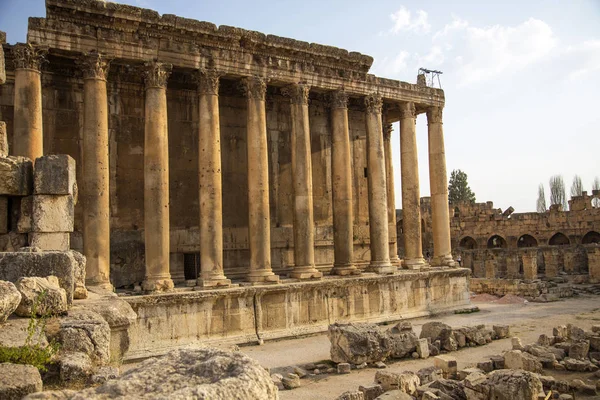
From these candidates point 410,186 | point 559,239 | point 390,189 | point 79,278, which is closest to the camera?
point 79,278

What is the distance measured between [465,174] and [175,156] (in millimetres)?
50242

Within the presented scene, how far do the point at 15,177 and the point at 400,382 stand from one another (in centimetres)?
718

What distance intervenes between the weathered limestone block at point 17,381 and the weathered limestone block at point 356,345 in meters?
8.55

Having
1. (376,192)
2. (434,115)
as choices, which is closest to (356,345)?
(376,192)

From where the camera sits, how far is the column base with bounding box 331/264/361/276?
59.7 feet

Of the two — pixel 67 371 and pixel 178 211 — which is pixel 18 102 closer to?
pixel 178 211

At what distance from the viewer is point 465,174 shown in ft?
204

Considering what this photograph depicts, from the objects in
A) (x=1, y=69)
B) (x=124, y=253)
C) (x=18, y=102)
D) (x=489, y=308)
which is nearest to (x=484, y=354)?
(x=489, y=308)

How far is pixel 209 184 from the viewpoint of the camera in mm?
15844

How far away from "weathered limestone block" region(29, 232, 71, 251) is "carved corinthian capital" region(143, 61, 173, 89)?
7713mm

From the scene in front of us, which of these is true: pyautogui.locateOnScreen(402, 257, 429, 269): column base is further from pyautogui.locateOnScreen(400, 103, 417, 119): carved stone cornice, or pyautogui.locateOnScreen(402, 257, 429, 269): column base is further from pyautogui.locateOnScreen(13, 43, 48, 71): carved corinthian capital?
pyautogui.locateOnScreen(13, 43, 48, 71): carved corinthian capital

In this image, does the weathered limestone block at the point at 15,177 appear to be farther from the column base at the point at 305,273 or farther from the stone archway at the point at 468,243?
the stone archway at the point at 468,243

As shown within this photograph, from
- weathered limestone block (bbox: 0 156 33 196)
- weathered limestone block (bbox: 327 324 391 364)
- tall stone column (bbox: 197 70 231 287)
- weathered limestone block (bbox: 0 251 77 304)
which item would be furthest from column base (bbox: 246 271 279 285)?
weathered limestone block (bbox: 0 251 77 304)

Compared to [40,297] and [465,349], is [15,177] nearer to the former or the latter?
[40,297]
